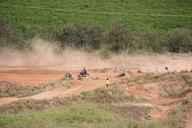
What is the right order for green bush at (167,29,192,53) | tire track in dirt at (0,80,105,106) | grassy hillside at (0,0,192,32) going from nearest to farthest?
tire track in dirt at (0,80,105,106) < green bush at (167,29,192,53) < grassy hillside at (0,0,192,32)

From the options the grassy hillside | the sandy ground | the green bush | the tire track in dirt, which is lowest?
the sandy ground

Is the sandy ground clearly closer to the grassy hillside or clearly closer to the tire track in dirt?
the tire track in dirt

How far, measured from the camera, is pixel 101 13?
6128 centimetres

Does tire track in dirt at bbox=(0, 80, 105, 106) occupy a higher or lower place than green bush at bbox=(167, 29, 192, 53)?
lower

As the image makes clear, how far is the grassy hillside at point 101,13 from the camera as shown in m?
58.1

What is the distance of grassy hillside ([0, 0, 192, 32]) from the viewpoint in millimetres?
58062

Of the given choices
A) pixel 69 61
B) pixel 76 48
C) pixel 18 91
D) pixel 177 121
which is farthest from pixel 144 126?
pixel 76 48

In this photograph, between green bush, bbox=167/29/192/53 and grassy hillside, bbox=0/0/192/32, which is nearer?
green bush, bbox=167/29/192/53

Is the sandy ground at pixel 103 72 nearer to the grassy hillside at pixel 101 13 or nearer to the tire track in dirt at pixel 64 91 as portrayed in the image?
the tire track in dirt at pixel 64 91

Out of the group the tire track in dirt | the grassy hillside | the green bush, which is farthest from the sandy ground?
the grassy hillside

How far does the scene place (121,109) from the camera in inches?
899

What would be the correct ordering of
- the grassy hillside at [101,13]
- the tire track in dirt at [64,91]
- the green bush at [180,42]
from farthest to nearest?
the grassy hillside at [101,13] → the green bush at [180,42] → the tire track in dirt at [64,91]

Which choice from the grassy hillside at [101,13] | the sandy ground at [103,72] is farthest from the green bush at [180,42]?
the grassy hillside at [101,13]

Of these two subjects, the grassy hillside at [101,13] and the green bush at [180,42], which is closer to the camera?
the green bush at [180,42]
